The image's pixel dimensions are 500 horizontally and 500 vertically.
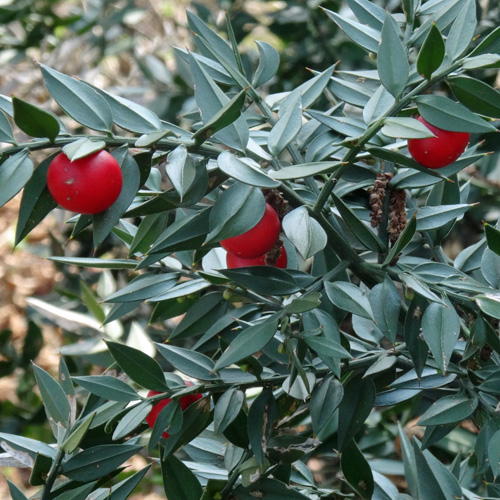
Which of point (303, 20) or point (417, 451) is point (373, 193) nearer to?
point (417, 451)

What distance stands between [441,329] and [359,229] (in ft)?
0.37

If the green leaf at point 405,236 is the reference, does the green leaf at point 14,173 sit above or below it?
above

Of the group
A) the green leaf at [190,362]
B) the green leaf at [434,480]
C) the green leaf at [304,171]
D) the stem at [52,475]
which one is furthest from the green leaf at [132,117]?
the green leaf at [434,480]

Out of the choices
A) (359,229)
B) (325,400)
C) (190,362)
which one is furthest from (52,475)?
(359,229)

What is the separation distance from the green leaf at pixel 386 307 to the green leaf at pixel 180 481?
240 millimetres

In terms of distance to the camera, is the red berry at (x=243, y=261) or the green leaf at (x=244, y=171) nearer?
the green leaf at (x=244, y=171)

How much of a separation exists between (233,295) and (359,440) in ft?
2.03

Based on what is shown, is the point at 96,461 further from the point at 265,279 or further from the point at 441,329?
the point at 441,329

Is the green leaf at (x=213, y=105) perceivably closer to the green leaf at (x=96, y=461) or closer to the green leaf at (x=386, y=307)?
the green leaf at (x=386, y=307)

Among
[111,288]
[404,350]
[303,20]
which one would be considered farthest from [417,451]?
[303,20]

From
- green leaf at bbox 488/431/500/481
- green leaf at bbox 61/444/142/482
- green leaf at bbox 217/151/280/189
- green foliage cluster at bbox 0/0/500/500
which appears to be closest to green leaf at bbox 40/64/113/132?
green foliage cluster at bbox 0/0/500/500

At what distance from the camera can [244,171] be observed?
1.68 ft

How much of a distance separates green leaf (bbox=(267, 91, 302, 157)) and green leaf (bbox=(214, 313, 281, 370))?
0.47ft

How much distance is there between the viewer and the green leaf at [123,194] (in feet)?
1.78
